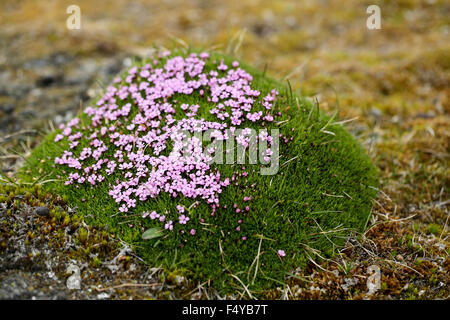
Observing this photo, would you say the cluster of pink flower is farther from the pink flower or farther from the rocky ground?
the rocky ground

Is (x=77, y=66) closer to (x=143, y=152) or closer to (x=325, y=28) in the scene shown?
(x=143, y=152)

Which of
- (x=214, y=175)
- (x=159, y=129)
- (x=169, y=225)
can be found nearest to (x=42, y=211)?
(x=169, y=225)

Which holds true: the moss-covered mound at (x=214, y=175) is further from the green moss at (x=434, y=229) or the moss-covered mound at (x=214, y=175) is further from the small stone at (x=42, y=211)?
the green moss at (x=434, y=229)

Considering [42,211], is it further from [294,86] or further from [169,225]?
[294,86]

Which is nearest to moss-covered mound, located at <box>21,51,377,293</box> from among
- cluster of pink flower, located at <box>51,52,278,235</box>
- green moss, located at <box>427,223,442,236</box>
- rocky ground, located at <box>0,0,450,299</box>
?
cluster of pink flower, located at <box>51,52,278,235</box>

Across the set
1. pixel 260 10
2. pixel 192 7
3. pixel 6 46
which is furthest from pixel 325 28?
pixel 6 46
